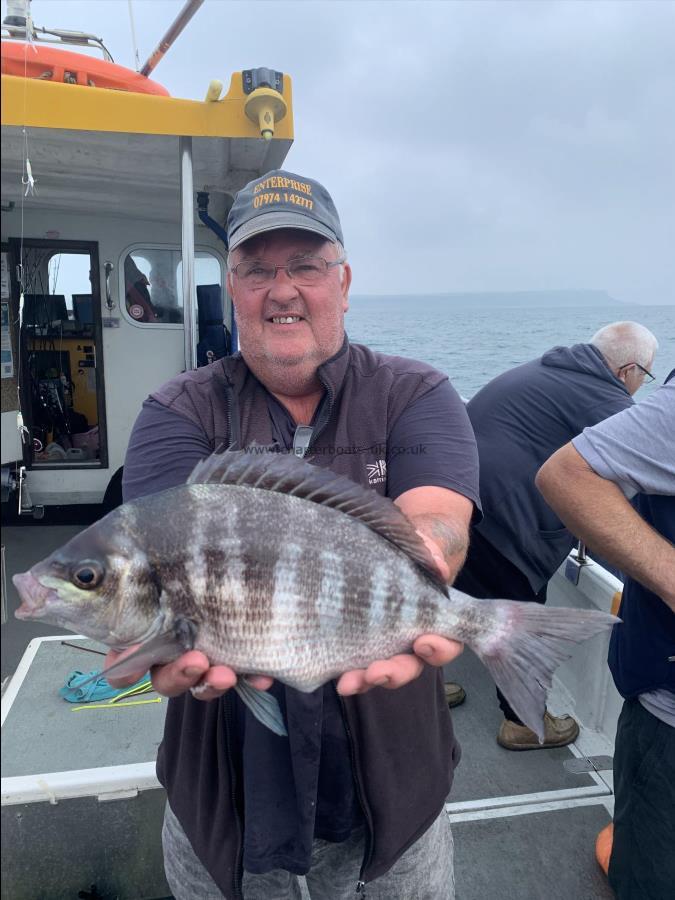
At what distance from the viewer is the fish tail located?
147 centimetres

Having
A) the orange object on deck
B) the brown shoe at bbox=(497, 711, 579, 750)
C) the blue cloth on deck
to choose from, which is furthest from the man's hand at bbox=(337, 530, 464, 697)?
the brown shoe at bbox=(497, 711, 579, 750)

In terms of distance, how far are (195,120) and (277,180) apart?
2253mm

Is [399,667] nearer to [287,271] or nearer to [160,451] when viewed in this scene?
[160,451]

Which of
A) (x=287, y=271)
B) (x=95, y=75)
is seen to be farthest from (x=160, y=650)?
(x=95, y=75)

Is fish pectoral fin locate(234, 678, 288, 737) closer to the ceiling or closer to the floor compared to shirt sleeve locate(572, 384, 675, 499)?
closer to the floor

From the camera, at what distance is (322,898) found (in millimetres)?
1977

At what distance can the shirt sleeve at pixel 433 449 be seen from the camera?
174cm

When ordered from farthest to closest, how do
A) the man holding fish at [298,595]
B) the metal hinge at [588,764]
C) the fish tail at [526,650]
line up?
the metal hinge at [588,764] < the fish tail at [526,650] < the man holding fish at [298,595]

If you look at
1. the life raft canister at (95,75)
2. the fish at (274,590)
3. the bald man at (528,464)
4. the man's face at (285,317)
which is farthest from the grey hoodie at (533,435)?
the life raft canister at (95,75)

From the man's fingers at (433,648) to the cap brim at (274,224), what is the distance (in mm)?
1217

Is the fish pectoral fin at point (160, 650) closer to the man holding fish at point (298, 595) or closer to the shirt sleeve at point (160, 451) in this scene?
the man holding fish at point (298, 595)

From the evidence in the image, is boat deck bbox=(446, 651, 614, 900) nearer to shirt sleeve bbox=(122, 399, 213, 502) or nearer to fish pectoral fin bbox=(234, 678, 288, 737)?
fish pectoral fin bbox=(234, 678, 288, 737)

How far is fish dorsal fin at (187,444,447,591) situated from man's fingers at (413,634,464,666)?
122 millimetres

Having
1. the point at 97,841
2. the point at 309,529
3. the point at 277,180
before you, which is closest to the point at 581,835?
the point at 97,841
